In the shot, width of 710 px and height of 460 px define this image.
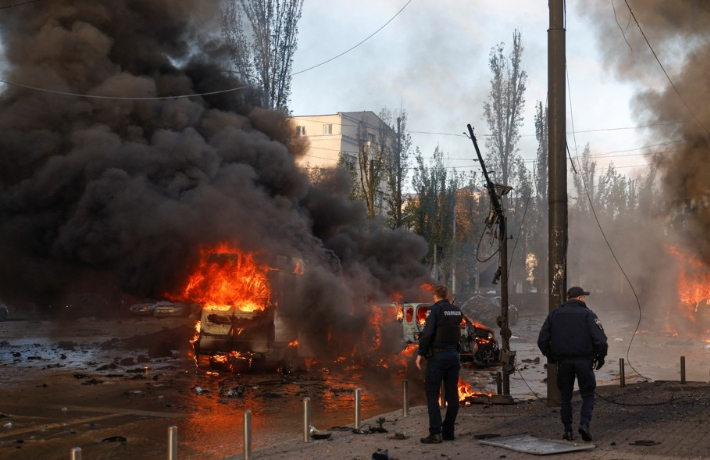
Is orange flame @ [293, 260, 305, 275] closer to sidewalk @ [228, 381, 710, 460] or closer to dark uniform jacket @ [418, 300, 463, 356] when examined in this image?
sidewalk @ [228, 381, 710, 460]

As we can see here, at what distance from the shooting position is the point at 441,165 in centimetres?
4853

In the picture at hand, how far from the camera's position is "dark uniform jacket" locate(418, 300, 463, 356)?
8.66 m

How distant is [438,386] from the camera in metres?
8.66

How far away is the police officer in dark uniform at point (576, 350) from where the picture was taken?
26.5ft

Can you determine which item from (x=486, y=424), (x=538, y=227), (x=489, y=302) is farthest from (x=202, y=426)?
(x=538, y=227)

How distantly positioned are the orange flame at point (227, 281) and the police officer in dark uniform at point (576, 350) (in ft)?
35.7

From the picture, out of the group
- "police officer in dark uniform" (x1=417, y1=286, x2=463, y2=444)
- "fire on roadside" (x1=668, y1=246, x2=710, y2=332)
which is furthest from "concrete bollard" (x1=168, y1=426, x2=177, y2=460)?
"fire on roadside" (x1=668, y1=246, x2=710, y2=332)

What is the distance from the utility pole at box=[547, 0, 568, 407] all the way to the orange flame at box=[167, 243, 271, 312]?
8.96 metres

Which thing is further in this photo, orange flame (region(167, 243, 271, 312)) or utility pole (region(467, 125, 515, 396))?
orange flame (region(167, 243, 271, 312))

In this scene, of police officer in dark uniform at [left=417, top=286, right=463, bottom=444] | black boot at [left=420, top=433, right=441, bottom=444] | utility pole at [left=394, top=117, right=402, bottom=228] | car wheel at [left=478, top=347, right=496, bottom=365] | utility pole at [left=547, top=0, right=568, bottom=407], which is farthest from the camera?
utility pole at [left=394, top=117, right=402, bottom=228]

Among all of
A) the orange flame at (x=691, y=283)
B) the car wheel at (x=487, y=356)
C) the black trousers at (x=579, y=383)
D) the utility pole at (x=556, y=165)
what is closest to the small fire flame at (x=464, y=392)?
the utility pole at (x=556, y=165)

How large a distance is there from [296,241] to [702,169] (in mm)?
12830

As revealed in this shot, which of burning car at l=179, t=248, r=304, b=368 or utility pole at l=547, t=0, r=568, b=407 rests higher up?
utility pole at l=547, t=0, r=568, b=407

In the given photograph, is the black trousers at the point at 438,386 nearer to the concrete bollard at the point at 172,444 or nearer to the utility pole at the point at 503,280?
the concrete bollard at the point at 172,444
